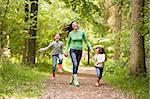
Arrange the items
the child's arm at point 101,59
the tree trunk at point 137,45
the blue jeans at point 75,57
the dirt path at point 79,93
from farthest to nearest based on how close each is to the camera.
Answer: the tree trunk at point 137,45 < the child's arm at point 101,59 < the blue jeans at point 75,57 < the dirt path at point 79,93

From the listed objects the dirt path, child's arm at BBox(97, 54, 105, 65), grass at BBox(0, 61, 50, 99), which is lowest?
the dirt path

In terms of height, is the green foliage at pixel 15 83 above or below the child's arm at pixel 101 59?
below

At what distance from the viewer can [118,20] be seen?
25078 mm

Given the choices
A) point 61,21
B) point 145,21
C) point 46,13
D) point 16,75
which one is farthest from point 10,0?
point 61,21

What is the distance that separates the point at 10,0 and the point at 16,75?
119 inches

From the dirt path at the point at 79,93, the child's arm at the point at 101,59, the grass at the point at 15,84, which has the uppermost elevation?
the child's arm at the point at 101,59

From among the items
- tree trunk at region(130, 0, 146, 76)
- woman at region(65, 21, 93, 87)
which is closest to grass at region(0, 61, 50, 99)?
woman at region(65, 21, 93, 87)

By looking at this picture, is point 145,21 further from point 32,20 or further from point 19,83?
point 32,20

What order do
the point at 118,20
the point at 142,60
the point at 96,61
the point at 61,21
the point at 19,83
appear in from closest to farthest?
the point at 19,83 < the point at 96,61 < the point at 142,60 < the point at 118,20 < the point at 61,21

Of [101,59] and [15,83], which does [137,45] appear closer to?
[101,59]

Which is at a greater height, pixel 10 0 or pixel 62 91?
pixel 10 0

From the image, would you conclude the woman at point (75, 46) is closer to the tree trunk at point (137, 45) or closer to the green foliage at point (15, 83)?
the green foliage at point (15, 83)

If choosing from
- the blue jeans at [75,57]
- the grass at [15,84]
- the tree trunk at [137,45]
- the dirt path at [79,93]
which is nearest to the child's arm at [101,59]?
the blue jeans at [75,57]

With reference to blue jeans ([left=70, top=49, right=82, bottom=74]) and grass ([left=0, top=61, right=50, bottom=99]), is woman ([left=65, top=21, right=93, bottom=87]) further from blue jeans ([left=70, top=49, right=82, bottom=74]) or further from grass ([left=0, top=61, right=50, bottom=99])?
grass ([left=0, top=61, right=50, bottom=99])
